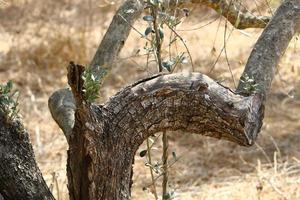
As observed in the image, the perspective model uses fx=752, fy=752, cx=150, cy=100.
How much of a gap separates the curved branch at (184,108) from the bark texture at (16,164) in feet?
0.66

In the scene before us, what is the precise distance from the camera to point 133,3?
2.11 metres

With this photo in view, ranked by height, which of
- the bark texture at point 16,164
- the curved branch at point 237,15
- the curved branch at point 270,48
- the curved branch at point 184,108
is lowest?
the bark texture at point 16,164

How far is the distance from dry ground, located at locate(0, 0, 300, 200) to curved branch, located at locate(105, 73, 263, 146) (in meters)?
1.36

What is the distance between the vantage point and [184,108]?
1696 millimetres

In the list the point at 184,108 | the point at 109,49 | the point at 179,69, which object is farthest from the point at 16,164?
the point at 179,69

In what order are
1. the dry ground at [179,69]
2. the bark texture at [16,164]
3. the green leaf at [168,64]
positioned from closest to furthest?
the bark texture at [16,164], the green leaf at [168,64], the dry ground at [179,69]

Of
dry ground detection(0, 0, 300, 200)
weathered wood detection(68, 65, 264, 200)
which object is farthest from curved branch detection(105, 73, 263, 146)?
dry ground detection(0, 0, 300, 200)

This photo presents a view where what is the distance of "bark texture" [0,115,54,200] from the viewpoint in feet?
5.32

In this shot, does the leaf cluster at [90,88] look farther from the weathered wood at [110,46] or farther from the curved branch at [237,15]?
the curved branch at [237,15]

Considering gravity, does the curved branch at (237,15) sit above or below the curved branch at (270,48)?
above

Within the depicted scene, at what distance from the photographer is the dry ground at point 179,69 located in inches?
152

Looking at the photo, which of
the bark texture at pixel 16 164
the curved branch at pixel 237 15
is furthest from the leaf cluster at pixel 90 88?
the curved branch at pixel 237 15

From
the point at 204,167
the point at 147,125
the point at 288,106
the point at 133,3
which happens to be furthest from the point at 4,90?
the point at 288,106

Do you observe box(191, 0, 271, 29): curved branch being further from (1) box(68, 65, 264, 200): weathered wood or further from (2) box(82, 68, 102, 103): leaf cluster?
(2) box(82, 68, 102, 103): leaf cluster
